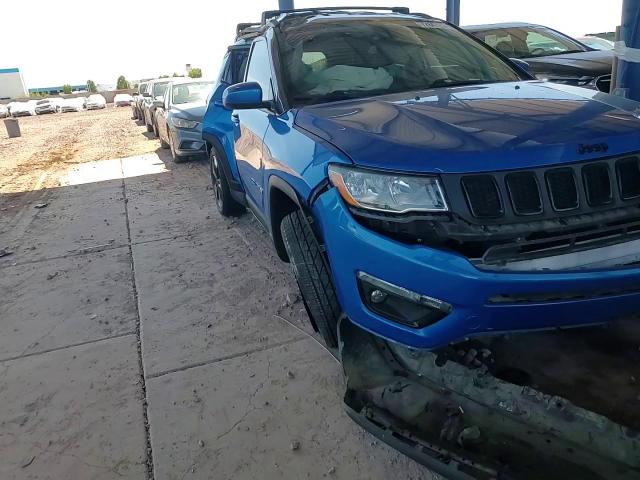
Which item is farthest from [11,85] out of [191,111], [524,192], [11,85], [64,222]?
[524,192]

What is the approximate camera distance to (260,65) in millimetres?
3609

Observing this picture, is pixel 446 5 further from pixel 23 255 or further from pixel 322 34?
pixel 23 255

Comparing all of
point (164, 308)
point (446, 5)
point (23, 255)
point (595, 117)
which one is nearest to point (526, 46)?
point (446, 5)

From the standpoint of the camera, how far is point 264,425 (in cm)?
239

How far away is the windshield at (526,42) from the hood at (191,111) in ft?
15.1

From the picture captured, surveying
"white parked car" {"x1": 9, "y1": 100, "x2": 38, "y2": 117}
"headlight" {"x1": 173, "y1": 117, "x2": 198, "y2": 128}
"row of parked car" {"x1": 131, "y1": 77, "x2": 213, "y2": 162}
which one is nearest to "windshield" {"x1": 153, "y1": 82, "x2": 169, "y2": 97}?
"row of parked car" {"x1": 131, "y1": 77, "x2": 213, "y2": 162}

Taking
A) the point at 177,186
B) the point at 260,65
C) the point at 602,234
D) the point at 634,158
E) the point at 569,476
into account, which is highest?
the point at 260,65

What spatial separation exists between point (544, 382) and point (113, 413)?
6.60 ft

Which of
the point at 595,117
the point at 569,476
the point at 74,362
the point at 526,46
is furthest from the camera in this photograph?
the point at 526,46

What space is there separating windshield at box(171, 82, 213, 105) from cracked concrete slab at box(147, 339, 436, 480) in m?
8.32

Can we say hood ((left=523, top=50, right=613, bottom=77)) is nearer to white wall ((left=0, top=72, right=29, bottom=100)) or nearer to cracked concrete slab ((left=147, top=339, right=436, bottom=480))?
cracked concrete slab ((left=147, top=339, right=436, bottom=480))

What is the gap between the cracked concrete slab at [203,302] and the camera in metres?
3.06

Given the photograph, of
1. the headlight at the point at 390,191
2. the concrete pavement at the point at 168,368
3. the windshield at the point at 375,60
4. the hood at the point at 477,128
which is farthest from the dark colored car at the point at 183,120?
the headlight at the point at 390,191

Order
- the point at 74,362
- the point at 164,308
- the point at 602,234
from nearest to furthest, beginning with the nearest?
the point at 602,234 < the point at 74,362 < the point at 164,308
